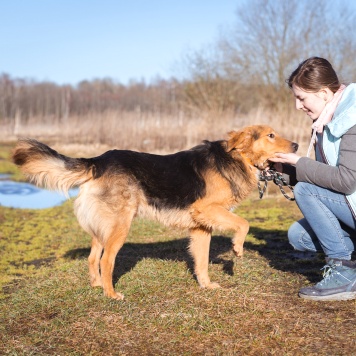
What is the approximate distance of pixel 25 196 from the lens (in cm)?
1266

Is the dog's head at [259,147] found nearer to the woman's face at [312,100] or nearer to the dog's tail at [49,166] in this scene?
the woman's face at [312,100]

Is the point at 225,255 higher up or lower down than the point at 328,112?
lower down

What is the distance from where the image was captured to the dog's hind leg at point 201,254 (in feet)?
15.9

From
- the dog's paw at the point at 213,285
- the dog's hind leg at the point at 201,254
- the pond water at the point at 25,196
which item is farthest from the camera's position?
the pond water at the point at 25,196

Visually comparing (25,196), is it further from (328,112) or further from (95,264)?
(328,112)

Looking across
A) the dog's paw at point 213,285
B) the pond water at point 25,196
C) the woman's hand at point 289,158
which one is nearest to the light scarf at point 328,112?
the woman's hand at point 289,158

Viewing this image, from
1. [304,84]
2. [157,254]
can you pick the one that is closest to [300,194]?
[304,84]

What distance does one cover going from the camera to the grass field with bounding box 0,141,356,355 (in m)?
3.41

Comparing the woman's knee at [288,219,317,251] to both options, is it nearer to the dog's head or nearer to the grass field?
the grass field

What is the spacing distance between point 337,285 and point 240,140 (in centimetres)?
178

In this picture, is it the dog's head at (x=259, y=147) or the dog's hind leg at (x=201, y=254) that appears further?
the dog's head at (x=259, y=147)

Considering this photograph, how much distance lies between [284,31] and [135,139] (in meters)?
9.59

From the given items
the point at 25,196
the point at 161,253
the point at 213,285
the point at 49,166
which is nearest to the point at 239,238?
the point at 213,285

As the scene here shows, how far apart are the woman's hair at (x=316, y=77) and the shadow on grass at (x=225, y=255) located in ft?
6.62
